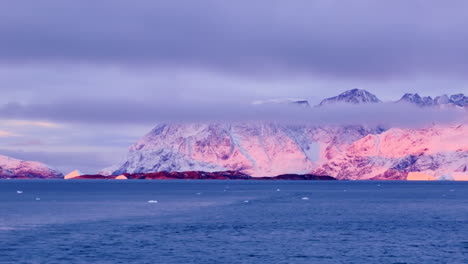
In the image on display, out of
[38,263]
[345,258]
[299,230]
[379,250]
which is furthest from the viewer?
[299,230]

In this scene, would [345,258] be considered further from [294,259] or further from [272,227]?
[272,227]

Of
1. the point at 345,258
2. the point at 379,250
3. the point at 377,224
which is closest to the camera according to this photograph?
the point at 345,258

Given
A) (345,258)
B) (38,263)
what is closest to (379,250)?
(345,258)

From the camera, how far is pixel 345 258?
77188 millimetres

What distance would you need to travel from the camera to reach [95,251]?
262 feet

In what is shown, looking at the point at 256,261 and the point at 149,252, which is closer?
the point at 256,261

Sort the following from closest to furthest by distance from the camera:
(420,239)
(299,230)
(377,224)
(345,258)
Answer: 1. (345,258)
2. (420,239)
3. (299,230)
4. (377,224)

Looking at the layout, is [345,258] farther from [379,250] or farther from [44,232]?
[44,232]

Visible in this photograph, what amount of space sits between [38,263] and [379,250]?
41.0 metres

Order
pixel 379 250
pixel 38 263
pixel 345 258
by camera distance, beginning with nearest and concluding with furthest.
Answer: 1. pixel 38 263
2. pixel 345 258
3. pixel 379 250

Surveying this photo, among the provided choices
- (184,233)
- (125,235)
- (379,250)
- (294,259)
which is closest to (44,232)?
(125,235)

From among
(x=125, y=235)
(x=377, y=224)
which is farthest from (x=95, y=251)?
(x=377, y=224)

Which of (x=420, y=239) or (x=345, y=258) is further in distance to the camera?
(x=420, y=239)

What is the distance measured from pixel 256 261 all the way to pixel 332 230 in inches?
1405
